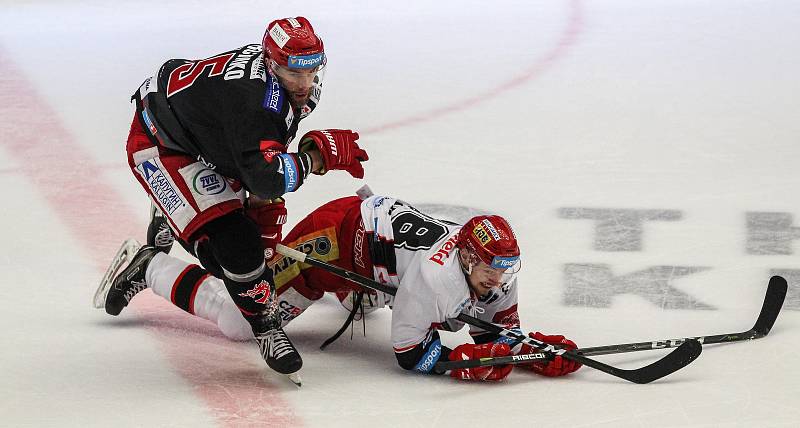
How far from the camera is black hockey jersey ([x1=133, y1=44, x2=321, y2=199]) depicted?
12.8ft

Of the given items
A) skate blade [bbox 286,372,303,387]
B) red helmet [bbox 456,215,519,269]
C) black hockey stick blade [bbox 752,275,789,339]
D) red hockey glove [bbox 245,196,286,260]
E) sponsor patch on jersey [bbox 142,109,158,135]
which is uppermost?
sponsor patch on jersey [bbox 142,109,158,135]

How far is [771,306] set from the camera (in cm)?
441

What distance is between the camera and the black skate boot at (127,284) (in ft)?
15.4

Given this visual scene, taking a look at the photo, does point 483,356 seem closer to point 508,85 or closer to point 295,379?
point 295,379

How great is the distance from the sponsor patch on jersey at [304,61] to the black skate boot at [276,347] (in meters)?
0.79

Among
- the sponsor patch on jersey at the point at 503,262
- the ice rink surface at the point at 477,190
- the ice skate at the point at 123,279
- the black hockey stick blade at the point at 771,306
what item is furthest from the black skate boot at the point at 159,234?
the black hockey stick blade at the point at 771,306

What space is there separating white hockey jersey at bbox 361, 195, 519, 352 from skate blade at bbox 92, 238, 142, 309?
93cm

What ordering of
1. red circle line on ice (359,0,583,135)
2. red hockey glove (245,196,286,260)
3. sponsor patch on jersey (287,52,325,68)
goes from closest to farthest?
sponsor patch on jersey (287,52,325,68), red hockey glove (245,196,286,260), red circle line on ice (359,0,583,135)

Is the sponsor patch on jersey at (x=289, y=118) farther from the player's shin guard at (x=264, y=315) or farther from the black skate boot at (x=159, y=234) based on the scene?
the black skate boot at (x=159, y=234)

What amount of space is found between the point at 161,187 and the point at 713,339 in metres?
1.76

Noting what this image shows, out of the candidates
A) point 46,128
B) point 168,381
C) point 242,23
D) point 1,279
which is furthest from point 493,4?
point 168,381

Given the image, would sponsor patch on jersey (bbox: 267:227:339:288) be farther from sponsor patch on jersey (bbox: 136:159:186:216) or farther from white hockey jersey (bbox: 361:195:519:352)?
sponsor patch on jersey (bbox: 136:159:186:216)

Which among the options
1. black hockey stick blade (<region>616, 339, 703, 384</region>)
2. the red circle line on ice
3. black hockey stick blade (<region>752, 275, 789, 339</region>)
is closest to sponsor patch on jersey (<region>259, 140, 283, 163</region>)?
black hockey stick blade (<region>616, 339, 703, 384</region>)

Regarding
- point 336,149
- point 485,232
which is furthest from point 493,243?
point 336,149
